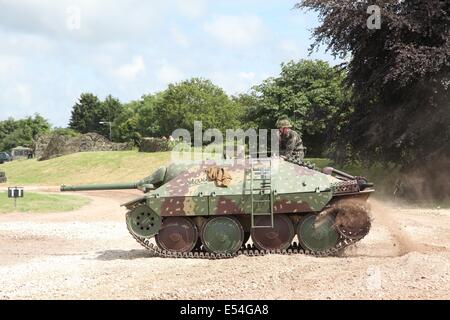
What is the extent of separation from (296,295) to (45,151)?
54.4 meters

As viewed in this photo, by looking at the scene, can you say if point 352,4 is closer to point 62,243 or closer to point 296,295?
point 62,243

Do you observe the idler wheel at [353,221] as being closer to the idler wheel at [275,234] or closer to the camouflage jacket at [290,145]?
the idler wheel at [275,234]

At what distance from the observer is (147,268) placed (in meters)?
11.7

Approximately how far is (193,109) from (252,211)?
6189 centimetres

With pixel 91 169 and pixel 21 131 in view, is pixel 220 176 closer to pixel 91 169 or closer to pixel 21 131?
pixel 91 169

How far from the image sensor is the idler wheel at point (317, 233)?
12.4 m

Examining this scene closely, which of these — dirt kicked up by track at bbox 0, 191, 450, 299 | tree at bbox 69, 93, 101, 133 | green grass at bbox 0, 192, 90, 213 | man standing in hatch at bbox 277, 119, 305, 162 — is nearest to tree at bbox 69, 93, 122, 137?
tree at bbox 69, 93, 101, 133

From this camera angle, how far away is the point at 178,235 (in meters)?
12.8

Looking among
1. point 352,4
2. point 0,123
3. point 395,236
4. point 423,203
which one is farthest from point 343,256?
point 0,123

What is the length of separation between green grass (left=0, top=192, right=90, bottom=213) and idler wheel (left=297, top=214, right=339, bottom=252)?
1485 cm

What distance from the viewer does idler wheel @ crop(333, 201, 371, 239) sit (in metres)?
12.3

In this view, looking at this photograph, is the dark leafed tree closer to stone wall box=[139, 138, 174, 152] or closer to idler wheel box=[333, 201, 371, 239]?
idler wheel box=[333, 201, 371, 239]

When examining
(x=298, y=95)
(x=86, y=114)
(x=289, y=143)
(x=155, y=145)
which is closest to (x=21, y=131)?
(x=86, y=114)

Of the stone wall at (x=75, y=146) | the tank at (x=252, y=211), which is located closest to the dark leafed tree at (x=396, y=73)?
the tank at (x=252, y=211)
